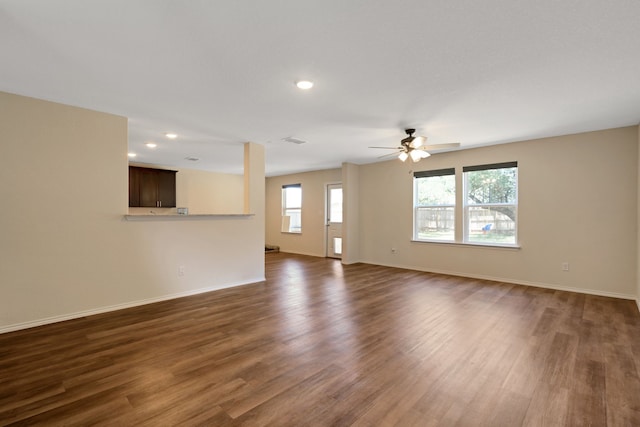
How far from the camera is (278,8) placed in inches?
71.2

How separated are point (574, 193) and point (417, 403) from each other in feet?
14.7

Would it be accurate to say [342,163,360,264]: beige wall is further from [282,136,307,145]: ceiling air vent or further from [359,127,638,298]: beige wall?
[282,136,307,145]: ceiling air vent

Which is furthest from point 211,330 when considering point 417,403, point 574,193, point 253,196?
point 574,193

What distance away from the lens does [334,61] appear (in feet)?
7.98

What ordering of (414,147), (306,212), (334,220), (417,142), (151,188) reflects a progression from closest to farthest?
(417,142)
(414,147)
(151,188)
(334,220)
(306,212)

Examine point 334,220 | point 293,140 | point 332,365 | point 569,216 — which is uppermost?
point 293,140

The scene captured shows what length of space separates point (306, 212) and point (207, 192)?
2.88 m

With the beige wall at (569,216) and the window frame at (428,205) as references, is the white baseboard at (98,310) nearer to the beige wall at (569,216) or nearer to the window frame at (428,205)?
the window frame at (428,205)

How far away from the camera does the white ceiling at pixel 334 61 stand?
185cm

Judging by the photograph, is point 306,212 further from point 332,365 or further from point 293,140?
point 332,365

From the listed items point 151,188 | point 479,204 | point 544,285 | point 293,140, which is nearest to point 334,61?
point 293,140

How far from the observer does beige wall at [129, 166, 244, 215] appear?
26.8 ft

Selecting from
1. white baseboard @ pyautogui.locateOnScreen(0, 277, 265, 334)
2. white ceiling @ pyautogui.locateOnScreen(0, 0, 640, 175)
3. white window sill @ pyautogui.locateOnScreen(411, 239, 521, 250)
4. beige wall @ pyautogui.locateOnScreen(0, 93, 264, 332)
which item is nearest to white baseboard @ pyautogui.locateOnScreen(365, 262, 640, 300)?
white window sill @ pyautogui.locateOnScreen(411, 239, 521, 250)

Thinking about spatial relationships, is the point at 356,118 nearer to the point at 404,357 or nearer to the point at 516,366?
the point at 404,357
